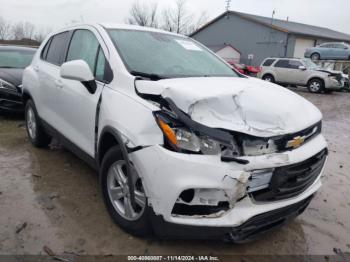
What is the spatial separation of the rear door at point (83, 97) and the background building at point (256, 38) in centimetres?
3052

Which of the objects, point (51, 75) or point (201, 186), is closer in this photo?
point (201, 186)

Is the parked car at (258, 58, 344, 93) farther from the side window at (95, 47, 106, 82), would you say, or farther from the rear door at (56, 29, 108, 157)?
the side window at (95, 47, 106, 82)

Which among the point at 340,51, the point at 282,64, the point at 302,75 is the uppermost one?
the point at 282,64

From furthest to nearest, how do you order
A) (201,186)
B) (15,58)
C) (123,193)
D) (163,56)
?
(15,58) < (163,56) < (123,193) < (201,186)

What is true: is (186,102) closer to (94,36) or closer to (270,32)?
(94,36)

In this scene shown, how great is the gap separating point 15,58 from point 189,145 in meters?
6.80

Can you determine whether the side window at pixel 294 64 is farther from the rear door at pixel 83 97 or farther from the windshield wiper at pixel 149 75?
the windshield wiper at pixel 149 75

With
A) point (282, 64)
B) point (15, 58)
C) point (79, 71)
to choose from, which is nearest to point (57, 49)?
point (79, 71)

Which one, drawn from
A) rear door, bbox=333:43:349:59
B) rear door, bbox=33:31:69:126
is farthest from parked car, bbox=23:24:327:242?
rear door, bbox=333:43:349:59

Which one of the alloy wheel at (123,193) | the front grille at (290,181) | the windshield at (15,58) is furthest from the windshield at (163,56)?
the windshield at (15,58)

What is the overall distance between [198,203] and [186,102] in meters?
0.70

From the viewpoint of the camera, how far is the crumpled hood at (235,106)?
7.73ft

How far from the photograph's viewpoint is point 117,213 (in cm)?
288

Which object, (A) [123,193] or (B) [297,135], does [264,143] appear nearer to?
(B) [297,135]
